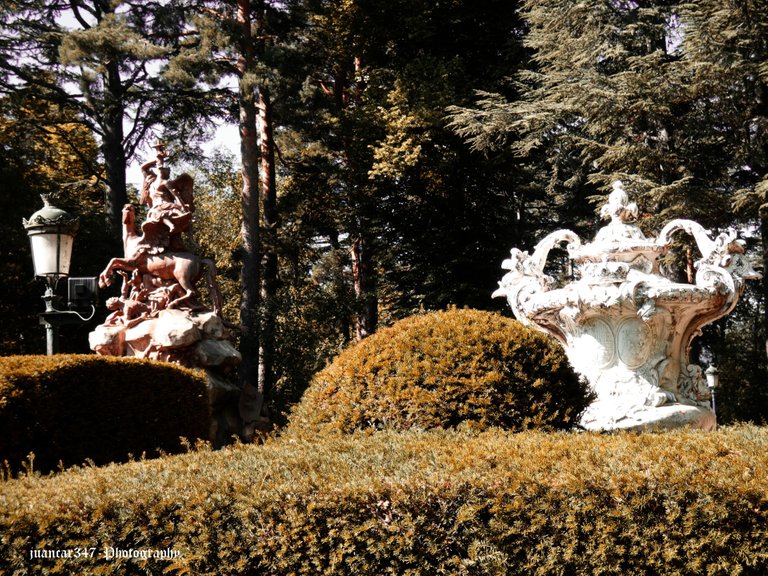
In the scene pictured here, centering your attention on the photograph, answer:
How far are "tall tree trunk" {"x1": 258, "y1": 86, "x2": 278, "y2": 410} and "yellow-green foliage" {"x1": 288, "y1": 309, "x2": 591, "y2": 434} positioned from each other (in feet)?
42.5

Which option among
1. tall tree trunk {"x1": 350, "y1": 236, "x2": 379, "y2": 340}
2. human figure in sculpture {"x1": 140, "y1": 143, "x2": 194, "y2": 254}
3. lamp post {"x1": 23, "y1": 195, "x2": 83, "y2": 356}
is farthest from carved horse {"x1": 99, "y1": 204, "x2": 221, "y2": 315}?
tall tree trunk {"x1": 350, "y1": 236, "x2": 379, "y2": 340}

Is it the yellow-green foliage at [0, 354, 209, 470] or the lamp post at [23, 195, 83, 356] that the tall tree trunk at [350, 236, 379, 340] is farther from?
the lamp post at [23, 195, 83, 356]

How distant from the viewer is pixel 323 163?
20.4 meters

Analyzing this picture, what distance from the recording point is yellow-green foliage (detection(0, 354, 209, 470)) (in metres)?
6.22

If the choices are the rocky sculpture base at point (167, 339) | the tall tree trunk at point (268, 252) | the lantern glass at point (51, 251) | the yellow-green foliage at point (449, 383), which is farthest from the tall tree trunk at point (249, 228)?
the yellow-green foliage at point (449, 383)

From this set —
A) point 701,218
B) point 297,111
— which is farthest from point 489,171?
point 701,218

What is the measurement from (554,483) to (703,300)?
582 centimetres

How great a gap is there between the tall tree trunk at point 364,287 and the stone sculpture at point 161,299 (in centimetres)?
688

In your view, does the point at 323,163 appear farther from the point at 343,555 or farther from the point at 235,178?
the point at 343,555

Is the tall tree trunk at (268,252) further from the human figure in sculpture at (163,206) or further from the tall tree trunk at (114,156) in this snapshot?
the human figure in sculpture at (163,206)

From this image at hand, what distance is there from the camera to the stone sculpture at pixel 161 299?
35.7 ft

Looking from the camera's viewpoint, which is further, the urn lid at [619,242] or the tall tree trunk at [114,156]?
the tall tree trunk at [114,156]

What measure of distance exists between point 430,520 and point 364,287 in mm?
16074

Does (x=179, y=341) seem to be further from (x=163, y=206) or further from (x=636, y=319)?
(x=636, y=319)
